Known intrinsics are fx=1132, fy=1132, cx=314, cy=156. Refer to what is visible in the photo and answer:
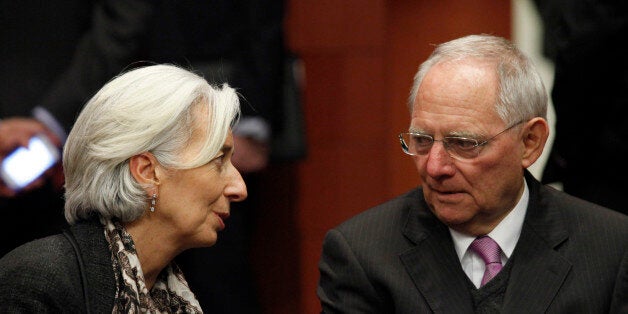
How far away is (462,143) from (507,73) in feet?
0.72

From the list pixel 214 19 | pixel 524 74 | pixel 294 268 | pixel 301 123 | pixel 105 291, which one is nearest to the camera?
pixel 105 291

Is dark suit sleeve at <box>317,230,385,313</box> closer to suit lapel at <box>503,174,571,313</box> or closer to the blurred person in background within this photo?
suit lapel at <box>503,174,571,313</box>

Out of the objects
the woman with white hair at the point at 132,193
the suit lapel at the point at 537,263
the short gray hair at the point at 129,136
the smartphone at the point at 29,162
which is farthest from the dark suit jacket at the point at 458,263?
the smartphone at the point at 29,162

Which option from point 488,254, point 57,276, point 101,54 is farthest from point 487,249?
point 101,54

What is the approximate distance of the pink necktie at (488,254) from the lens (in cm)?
301

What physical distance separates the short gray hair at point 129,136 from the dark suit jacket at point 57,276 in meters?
0.10

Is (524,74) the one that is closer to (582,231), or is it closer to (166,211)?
(582,231)

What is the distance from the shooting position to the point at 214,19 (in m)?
4.19

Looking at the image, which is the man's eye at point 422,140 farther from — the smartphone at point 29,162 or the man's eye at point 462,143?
the smartphone at point 29,162

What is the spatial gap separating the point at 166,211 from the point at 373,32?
6.95ft

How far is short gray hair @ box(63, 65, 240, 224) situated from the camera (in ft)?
9.18

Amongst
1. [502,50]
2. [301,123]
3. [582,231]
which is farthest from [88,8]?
[582,231]

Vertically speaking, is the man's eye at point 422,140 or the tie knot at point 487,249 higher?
the man's eye at point 422,140

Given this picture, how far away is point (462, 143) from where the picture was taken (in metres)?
2.95
